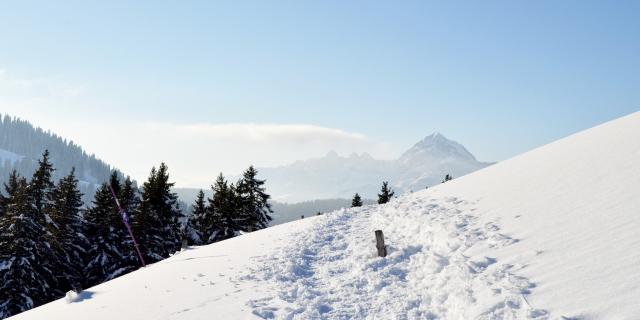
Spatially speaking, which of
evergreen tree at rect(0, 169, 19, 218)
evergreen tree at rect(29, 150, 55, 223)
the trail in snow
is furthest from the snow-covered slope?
evergreen tree at rect(0, 169, 19, 218)

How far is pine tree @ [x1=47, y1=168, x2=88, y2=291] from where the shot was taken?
32.7 metres

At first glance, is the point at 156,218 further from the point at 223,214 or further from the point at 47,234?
the point at 223,214

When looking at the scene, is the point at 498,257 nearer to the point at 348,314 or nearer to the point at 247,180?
the point at 348,314

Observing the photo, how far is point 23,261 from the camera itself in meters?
28.4

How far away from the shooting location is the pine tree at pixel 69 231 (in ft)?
107

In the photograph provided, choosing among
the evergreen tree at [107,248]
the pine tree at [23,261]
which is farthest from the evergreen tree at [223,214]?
the pine tree at [23,261]

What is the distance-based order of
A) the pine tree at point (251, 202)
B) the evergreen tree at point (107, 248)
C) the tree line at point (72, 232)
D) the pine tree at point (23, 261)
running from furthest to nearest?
the pine tree at point (251, 202) → the evergreen tree at point (107, 248) → the tree line at point (72, 232) → the pine tree at point (23, 261)

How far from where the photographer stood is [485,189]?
17188 mm

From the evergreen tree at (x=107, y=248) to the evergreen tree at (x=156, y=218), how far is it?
50.8 inches

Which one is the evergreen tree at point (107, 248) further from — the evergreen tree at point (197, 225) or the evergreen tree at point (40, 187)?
the evergreen tree at point (197, 225)

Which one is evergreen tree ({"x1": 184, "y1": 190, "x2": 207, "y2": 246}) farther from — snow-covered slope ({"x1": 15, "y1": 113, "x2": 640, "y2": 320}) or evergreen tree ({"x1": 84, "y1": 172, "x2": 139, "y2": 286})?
snow-covered slope ({"x1": 15, "y1": 113, "x2": 640, "y2": 320})

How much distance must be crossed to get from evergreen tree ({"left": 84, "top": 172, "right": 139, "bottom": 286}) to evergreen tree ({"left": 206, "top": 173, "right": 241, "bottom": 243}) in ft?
35.8

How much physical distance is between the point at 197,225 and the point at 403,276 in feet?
150

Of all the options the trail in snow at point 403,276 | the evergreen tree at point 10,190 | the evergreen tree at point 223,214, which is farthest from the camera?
the evergreen tree at point 223,214
